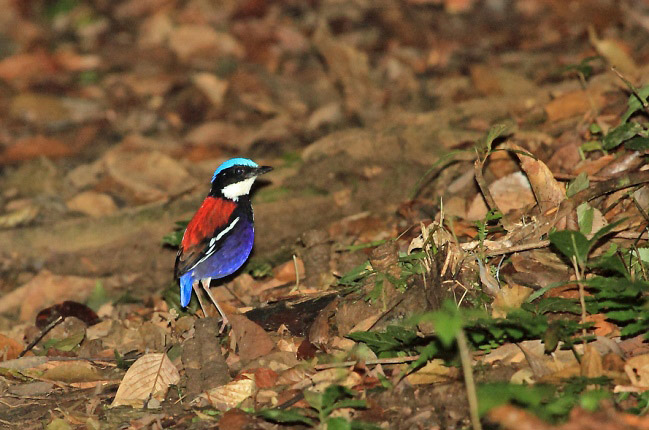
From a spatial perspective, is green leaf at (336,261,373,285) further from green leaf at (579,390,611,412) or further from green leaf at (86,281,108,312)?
green leaf at (86,281,108,312)

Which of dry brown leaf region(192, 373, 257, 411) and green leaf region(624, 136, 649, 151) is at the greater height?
green leaf region(624, 136, 649, 151)

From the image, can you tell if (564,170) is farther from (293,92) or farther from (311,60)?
(311,60)

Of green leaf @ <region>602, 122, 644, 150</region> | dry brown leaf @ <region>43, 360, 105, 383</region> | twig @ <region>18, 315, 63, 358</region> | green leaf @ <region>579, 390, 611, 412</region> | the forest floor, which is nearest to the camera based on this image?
green leaf @ <region>579, 390, 611, 412</region>

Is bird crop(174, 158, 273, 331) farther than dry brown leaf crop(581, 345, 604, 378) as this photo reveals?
Yes

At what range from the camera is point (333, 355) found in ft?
15.7

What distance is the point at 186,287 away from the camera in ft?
19.5

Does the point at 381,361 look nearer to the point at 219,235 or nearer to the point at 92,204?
the point at 219,235

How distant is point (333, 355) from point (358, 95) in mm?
4832

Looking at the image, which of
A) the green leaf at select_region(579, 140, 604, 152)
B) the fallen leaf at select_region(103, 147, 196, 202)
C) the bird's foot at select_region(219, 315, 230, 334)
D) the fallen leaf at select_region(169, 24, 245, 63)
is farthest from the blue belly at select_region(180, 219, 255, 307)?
the fallen leaf at select_region(169, 24, 245, 63)

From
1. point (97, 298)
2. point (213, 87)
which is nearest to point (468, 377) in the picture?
point (97, 298)

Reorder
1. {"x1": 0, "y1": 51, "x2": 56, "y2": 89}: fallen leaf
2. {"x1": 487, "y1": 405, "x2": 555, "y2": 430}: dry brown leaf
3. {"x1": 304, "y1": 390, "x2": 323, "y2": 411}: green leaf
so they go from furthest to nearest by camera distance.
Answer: {"x1": 0, "y1": 51, "x2": 56, "y2": 89}: fallen leaf → {"x1": 304, "y1": 390, "x2": 323, "y2": 411}: green leaf → {"x1": 487, "y1": 405, "x2": 555, "y2": 430}: dry brown leaf

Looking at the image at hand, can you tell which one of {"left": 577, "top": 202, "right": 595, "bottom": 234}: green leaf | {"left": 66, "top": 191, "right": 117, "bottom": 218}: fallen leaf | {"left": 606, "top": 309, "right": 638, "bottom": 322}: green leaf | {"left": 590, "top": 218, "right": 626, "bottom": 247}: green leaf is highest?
{"left": 590, "top": 218, "right": 626, "bottom": 247}: green leaf

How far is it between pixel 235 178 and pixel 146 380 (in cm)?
198

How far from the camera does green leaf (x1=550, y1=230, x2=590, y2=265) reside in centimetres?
401
